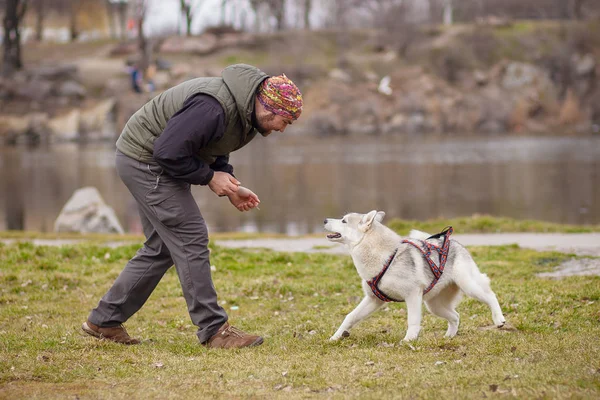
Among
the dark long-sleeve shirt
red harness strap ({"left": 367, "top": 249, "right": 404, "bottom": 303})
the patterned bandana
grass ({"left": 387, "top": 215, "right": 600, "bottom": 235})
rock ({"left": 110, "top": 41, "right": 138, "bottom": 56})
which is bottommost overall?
grass ({"left": 387, "top": 215, "right": 600, "bottom": 235})

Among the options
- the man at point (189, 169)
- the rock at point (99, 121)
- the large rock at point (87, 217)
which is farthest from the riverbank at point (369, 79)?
the man at point (189, 169)

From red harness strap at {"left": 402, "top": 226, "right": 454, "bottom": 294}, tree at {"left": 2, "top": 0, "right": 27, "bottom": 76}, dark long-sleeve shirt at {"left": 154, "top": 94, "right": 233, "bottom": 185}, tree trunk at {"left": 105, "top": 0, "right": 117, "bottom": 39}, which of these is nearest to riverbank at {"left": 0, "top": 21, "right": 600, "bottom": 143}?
tree at {"left": 2, "top": 0, "right": 27, "bottom": 76}

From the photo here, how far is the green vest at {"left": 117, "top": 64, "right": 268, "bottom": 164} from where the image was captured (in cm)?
716

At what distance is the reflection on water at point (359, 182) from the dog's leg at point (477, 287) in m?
14.8

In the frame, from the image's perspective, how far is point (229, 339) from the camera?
25.1 feet

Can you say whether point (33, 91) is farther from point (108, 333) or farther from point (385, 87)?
point (108, 333)

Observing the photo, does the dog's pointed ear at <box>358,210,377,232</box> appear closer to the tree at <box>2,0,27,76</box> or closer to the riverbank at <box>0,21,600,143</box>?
the riverbank at <box>0,21,600,143</box>

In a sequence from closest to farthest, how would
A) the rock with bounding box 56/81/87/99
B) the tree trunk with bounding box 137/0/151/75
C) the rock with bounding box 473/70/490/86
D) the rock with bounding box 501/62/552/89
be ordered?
the tree trunk with bounding box 137/0/151/75, the rock with bounding box 56/81/87/99, the rock with bounding box 473/70/490/86, the rock with bounding box 501/62/552/89

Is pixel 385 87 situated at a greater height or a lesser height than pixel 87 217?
greater

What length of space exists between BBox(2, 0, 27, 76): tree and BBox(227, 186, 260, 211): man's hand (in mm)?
69726

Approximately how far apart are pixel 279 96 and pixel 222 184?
987 millimetres

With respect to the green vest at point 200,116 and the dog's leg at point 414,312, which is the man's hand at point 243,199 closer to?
the green vest at point 200,116

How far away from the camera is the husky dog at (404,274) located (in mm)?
7703

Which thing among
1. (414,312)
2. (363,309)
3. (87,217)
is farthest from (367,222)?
(87,217)
